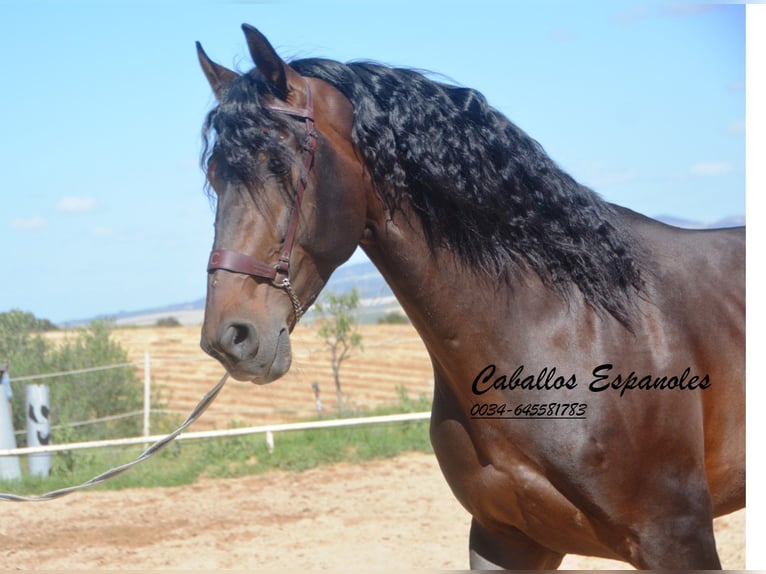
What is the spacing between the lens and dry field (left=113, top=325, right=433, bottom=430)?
49.8ft

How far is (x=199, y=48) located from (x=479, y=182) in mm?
1020

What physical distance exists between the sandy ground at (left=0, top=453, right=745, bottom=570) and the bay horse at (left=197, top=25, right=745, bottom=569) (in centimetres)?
311

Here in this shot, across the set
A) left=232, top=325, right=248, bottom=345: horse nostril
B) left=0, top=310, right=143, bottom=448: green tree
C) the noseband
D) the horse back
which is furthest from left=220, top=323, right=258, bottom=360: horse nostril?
left=0, top=310, right=143, bottom=448: green tree

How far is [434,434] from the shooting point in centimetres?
297

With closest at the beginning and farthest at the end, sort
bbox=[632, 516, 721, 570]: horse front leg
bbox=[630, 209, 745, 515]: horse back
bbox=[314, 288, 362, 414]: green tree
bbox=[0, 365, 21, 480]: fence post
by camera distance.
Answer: bbox=[632, 516, 721, 570]: horse front leg < bbox=[630, 209, 745, 515]: horse back < bbox=[0, 365, 21, 480]: fence post < bbox=[314, 288, 362, 414]: green tree

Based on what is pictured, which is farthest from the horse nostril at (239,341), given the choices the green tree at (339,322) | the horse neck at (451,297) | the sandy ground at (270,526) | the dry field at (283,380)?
the dry field at (283,380)

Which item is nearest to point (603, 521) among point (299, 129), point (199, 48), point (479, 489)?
point (479, 489)

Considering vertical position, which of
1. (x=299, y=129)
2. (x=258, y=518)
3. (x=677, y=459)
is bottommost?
(x=258, y=518)

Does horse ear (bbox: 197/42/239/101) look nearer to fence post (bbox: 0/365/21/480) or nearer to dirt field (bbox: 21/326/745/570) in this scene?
dirt field (bbox: 21/326/745/570)

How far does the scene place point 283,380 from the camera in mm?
20688

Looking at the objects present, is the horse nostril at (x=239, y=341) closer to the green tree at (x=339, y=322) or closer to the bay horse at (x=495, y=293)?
the bay horse at (x=495, y=293)

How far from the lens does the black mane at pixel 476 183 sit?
2689 millimetres

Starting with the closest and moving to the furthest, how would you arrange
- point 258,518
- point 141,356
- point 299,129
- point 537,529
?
1. point 299,129
2. point 537,529
3. point 258,518
4. point 141,356
